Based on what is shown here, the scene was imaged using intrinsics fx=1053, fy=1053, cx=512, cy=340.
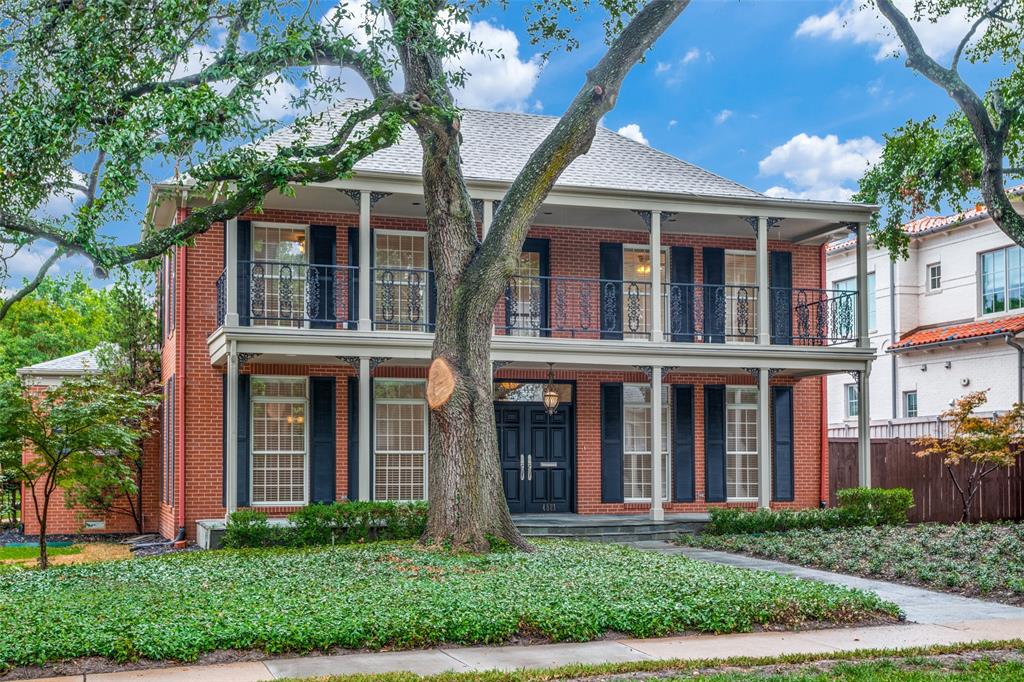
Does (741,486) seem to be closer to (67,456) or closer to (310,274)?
(310,274)

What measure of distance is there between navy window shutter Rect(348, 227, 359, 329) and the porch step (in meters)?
4.34

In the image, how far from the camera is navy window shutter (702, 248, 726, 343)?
19.4m

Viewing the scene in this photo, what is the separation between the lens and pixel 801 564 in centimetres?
1399

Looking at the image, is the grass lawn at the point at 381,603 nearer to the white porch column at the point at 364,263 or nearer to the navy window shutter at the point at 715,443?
the white porch column at the point at 364,263

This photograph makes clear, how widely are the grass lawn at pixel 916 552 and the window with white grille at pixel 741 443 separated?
2.92m

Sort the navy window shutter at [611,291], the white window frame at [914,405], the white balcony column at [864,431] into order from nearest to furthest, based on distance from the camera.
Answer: the white balcony column at [864,431]
the navy window shutter at [611,291]
the white window frame at [914,405]

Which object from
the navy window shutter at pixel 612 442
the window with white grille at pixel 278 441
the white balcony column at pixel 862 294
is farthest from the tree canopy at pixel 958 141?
the window with white grille at pixel 278 441

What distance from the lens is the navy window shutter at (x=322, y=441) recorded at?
17547 millimetres

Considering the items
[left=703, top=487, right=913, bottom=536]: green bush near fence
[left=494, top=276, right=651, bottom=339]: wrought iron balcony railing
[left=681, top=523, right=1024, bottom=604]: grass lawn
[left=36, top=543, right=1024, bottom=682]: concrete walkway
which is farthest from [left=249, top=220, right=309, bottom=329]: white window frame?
[left=36, top=543, right=1024, bottom=682]: concrete walkway

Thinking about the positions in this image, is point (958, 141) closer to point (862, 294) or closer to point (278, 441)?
point (862, 294)

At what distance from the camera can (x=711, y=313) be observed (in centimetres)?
1961

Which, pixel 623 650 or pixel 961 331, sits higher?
pixel 961 331

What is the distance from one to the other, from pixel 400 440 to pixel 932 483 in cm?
1001

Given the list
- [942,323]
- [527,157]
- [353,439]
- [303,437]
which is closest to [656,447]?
[353,439]
